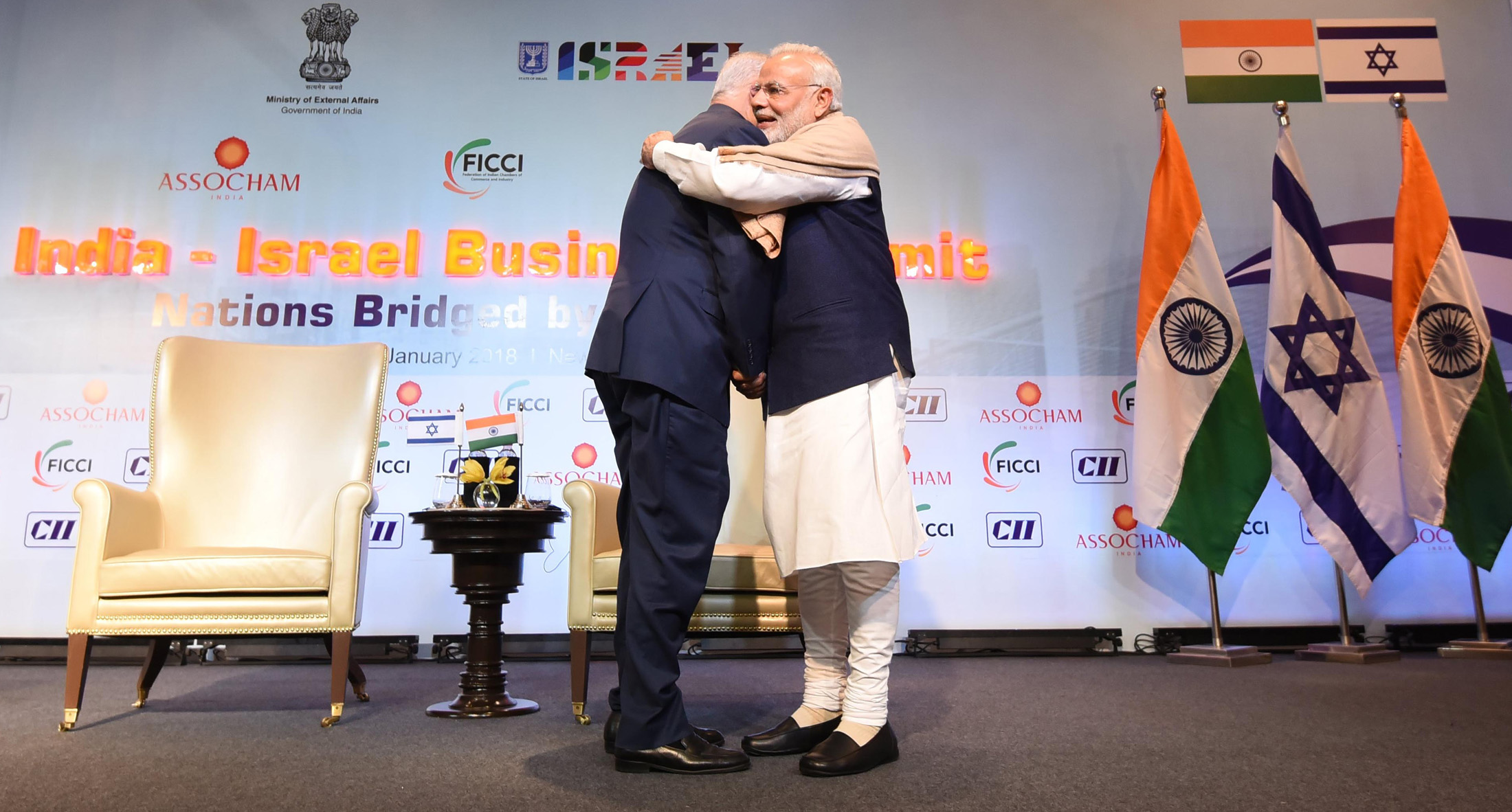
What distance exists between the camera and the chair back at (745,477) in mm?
2895

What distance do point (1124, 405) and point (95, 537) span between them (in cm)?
399

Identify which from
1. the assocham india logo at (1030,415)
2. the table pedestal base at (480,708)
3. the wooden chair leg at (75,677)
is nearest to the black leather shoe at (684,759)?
the table pedestal base at (480,708)

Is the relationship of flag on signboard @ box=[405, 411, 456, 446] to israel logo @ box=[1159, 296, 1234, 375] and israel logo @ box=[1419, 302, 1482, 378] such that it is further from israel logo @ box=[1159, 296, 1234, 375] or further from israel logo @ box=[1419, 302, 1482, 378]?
israel logo @ box=[1419, 302, 1482, 378]

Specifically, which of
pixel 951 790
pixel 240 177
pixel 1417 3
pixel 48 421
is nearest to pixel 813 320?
pixel 951 790

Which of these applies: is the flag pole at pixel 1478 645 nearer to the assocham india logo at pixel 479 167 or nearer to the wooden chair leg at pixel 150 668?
the assocham india logo at pixel 479 167

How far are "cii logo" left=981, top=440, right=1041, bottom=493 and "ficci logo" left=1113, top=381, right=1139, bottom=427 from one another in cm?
46

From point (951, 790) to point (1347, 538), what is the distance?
9.88 feet

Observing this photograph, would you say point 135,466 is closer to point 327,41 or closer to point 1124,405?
point 327,41

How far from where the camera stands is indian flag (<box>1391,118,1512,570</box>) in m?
3.53

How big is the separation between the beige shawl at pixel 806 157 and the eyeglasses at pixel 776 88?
13 centimetres

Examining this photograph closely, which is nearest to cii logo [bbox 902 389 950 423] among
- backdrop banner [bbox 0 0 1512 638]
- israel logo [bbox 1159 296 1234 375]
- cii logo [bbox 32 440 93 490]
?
backdrop banner [bbox 0 0 1512 638]

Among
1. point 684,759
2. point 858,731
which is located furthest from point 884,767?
point 684,759

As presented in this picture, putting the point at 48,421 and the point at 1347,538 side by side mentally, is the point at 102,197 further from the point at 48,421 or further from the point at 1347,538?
the point at 1347,538

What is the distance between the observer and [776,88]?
1.88m
